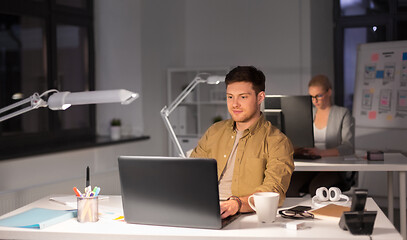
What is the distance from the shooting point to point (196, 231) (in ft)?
6.77

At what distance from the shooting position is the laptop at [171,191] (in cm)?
203

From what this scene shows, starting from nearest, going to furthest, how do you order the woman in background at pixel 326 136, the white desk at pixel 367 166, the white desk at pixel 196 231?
1. the white desk at pixel 196 231
2. the white desk at pixel 367 166
3. the woman in background at pixel 326 136

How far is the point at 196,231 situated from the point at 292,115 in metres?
1.94

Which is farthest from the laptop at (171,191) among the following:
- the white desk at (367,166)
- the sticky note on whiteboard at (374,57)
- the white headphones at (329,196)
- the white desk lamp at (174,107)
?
the sticky note on whiteboard at (374,57)

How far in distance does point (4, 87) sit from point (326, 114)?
109 inches

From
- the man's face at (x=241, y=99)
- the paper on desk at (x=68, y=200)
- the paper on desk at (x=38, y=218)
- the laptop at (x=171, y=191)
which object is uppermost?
the man's face at (x=241, y=99)

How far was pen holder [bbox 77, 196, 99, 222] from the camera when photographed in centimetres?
228

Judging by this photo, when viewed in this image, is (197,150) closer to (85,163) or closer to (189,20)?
(85,163)

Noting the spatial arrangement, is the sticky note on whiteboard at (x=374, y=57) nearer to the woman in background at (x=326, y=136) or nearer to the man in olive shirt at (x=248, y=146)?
the woman in background at (x=326, y=136)

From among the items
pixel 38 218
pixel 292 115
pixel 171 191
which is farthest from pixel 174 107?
pixel 171 191

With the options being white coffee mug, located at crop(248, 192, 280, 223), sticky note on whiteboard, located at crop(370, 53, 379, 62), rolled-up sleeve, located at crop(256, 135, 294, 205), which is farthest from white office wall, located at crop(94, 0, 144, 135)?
white coffee mug, located at crop(248, 192, 280, 223)

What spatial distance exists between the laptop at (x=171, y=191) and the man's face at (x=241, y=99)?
0.65 m

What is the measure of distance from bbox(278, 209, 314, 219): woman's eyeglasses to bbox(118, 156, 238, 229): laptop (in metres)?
0.28

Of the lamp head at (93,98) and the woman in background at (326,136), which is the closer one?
the lamp head at (93,98)
